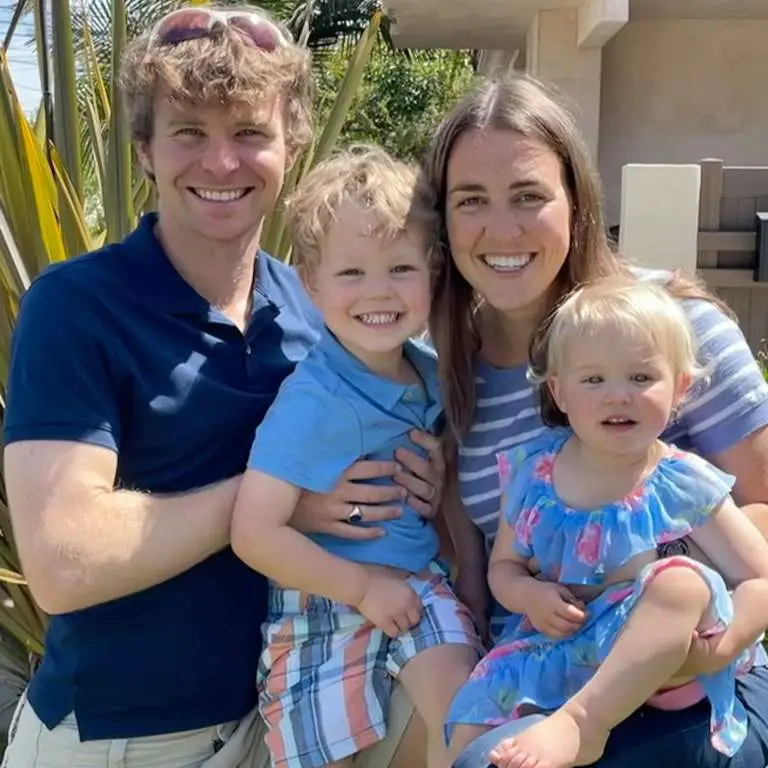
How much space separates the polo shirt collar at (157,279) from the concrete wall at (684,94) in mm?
11042

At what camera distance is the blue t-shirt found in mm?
2391

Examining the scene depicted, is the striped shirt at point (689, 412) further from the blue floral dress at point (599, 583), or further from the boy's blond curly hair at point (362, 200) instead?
the boy's blond curly hair at point (362, 200)

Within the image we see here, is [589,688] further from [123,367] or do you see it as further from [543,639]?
[123,367]

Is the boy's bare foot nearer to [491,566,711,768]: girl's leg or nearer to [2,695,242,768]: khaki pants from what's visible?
[491,566,711,768]: girl's leg

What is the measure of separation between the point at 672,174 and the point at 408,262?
5.38 meters

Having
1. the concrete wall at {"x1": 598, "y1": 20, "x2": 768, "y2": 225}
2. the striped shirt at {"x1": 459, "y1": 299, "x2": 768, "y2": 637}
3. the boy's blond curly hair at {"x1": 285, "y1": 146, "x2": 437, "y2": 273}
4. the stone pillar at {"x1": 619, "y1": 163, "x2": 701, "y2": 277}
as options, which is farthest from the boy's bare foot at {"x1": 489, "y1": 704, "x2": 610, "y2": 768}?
the concrete wall at {"x1": 598, "y1": 20, "x2": 768, "y2": 225}

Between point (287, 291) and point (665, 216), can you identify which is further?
point (665, 216)

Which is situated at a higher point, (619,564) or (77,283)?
(77,283)

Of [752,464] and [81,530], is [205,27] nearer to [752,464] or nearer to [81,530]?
[81,530]

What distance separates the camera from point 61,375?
2289 millimetres

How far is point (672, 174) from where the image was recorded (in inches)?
293

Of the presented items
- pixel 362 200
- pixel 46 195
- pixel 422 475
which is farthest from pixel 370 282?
pixel 46 195

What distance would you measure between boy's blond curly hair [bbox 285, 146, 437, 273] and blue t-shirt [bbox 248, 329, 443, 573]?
0.77 feet

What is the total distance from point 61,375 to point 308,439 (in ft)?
1.73
